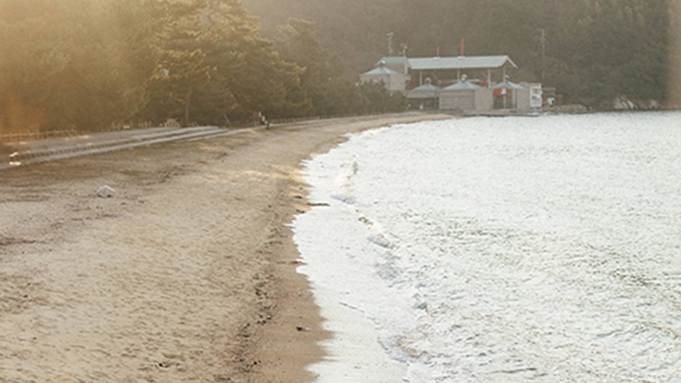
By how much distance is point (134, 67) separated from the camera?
4325 cm

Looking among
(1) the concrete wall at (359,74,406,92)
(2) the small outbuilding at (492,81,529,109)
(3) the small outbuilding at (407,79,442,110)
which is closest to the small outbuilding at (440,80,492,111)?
(3) the small outbuilding at (407,79,442,110)

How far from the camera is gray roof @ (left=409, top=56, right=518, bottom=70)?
140m

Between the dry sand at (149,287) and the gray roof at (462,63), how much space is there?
123 m

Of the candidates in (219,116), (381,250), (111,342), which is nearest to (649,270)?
(381,250)

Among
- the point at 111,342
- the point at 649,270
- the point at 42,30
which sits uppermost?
the point at 42,30

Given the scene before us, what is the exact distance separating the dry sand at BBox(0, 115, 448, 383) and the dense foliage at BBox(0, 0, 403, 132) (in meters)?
12.8

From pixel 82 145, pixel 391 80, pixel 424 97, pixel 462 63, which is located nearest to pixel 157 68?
pixel 82 145

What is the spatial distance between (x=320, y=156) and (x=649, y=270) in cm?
2952

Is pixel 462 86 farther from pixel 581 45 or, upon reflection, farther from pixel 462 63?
pixel 581 45

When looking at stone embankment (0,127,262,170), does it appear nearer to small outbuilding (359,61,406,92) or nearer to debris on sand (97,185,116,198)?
debris on sand (97,185,116,198)

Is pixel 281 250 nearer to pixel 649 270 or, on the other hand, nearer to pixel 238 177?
pixel 649 270

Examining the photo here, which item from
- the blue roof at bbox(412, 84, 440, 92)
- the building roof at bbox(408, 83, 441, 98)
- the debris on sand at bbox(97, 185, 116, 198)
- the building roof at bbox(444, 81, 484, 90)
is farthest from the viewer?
the building roof at bbox(408, 83, 441, 98)

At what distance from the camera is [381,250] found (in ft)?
52.0

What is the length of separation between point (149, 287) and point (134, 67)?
114ft
